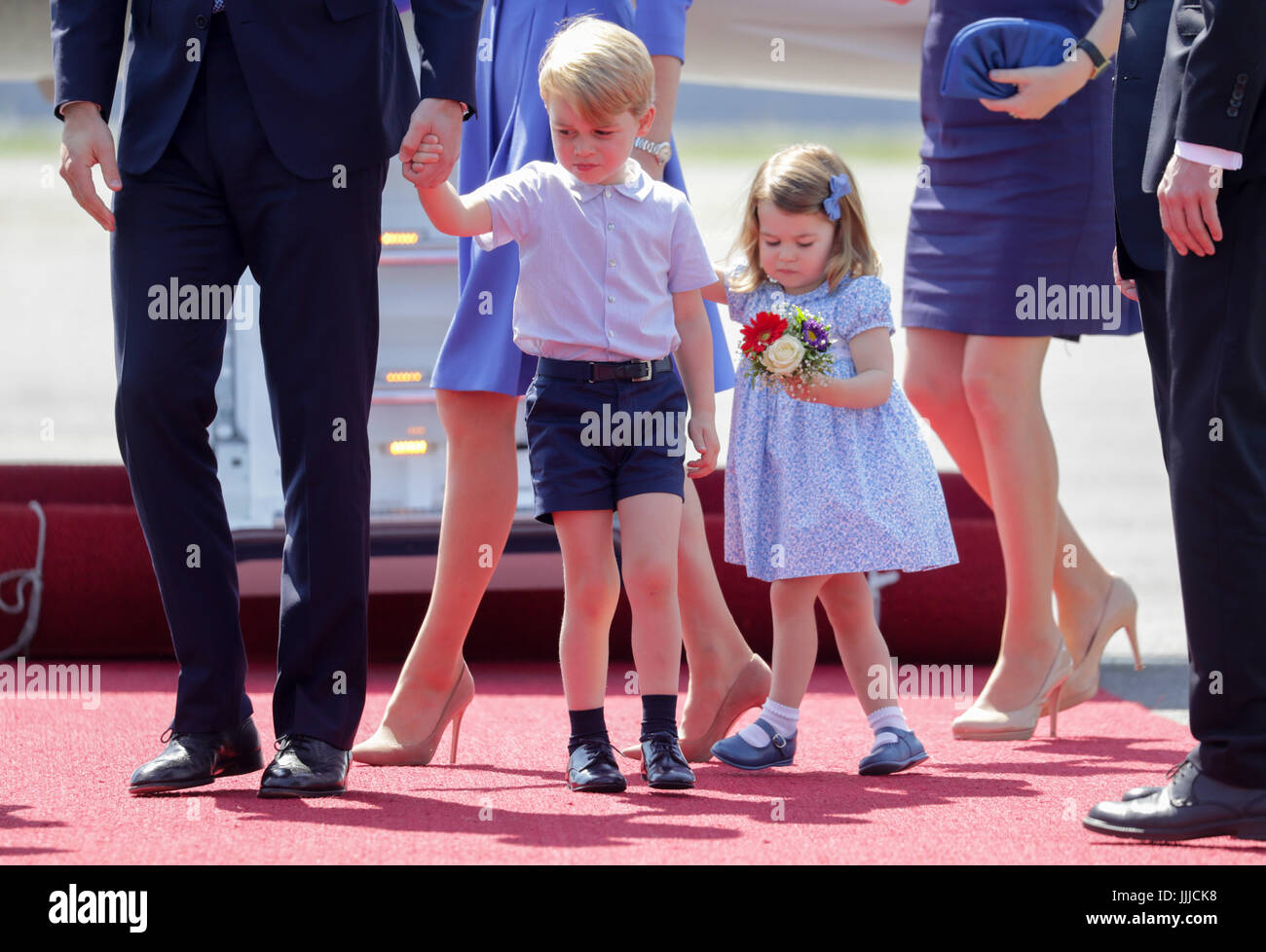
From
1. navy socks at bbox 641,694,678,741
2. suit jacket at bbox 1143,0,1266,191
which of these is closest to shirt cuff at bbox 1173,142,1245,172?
suit jacket at bbox 1143,0,1266,191

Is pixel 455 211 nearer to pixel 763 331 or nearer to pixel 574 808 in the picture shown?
pixel 763 331

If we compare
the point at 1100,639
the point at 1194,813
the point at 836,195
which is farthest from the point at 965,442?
the point at 1194,813

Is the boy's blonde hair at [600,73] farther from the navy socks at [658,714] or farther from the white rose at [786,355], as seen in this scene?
the navy socks at [658,714]

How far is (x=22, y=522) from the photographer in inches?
171

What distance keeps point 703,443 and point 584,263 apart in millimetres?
334

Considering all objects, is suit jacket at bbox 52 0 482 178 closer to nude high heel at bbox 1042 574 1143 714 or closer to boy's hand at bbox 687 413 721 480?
boy's hand at bbox 687 413 721 480

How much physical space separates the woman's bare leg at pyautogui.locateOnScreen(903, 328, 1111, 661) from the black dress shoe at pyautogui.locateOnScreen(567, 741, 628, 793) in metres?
1.19

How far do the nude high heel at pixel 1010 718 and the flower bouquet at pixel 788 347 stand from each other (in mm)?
794

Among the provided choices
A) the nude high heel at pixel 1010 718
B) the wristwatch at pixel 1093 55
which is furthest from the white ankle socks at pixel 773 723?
the wristwatch at pixel 1093 55

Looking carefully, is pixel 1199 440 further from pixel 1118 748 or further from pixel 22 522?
pixel 22 522

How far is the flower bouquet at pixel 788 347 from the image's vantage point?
2750 millimetres

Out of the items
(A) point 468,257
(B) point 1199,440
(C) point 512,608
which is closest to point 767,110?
(C) point 512,608

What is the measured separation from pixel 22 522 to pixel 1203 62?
333 centimetres

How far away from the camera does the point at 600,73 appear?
2453 millimetres
